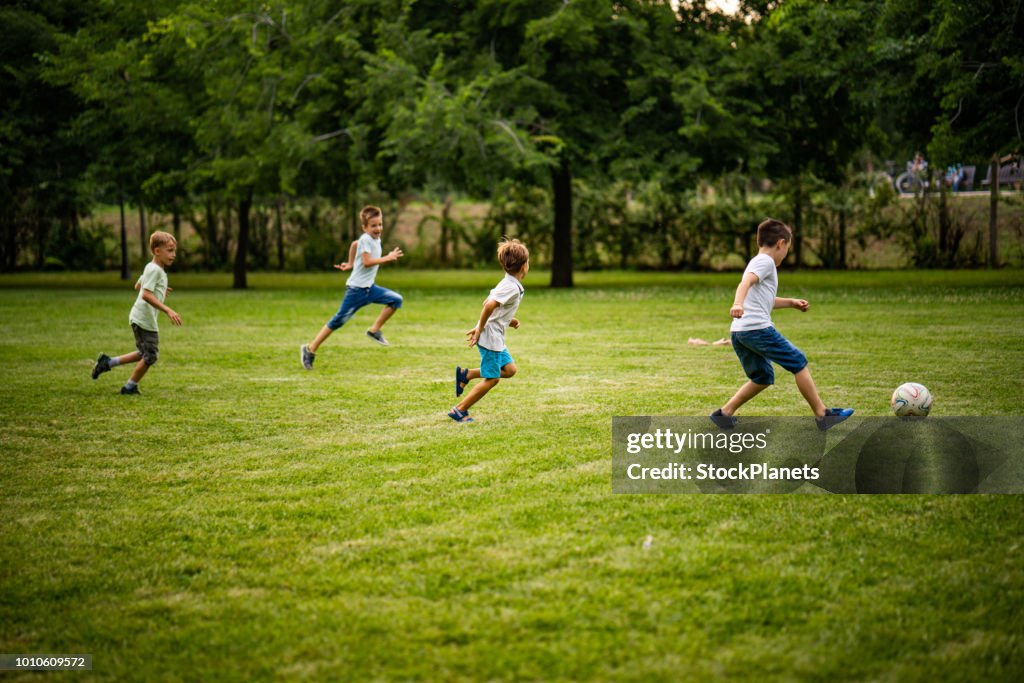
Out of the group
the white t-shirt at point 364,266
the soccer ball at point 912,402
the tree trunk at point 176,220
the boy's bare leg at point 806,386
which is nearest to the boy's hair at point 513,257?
the boy's bare leg at point 806,386

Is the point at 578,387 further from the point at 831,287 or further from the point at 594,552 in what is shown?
the point at 831,287

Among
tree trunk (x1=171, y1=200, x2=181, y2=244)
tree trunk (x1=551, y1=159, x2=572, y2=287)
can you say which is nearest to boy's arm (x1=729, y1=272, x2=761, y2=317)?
tree trunk (x1=551, y1=159, x2=572, y2=287)

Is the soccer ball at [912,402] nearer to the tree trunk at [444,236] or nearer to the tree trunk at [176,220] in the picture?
the tree trunk at [176,220]

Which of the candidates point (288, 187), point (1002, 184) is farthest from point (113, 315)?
point (1002, 184)

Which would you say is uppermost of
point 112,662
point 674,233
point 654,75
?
point 654,75

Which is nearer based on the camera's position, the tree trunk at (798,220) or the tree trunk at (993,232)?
the tree trunk at (993,232)

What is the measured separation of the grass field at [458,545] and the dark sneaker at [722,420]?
446 mm

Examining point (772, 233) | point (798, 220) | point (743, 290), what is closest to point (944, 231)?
point (798, 220)

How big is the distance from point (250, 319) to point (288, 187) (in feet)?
21.3

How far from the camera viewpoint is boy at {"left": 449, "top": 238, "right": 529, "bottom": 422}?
7441 mm

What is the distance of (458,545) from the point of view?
178 inches

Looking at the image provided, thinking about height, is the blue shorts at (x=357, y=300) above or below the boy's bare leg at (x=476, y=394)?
above

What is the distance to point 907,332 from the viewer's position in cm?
1293

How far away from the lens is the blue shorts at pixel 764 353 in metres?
6.76
